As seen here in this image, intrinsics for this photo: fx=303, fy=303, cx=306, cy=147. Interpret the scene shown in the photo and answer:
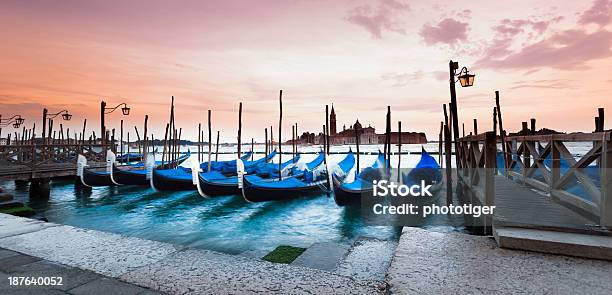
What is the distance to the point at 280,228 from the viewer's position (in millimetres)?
8609

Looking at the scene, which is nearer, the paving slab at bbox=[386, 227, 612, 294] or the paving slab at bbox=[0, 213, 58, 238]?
the paving slab at bbox=[386, 227, 612, 294]

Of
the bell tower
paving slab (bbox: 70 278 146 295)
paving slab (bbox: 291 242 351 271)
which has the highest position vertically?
the bell tower

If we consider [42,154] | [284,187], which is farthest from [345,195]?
[42,154]

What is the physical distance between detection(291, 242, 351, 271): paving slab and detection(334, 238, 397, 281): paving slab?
164mm

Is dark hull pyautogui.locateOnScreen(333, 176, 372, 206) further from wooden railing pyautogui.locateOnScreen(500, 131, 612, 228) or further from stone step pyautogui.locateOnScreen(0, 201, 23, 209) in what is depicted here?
stone step pyautogui.locateOnScreen(0, 201, 23, 209)

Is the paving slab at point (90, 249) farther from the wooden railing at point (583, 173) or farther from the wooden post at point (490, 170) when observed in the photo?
the wooden railing at point (583, 173)

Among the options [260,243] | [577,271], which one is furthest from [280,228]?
[577,271]

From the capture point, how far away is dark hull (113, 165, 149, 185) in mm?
13609

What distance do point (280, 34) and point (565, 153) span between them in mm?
9035

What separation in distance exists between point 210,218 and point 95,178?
23.9 feet

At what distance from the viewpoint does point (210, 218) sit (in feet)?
31.6

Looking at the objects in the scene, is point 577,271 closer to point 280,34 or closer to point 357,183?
point 357,183

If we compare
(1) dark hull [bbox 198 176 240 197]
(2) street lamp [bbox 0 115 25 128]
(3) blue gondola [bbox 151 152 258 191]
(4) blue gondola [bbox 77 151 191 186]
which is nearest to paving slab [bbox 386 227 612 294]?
(1) dark hull [bbox 198 176 240 197]

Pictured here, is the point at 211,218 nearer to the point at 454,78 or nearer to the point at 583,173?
the point at 454,78
